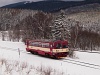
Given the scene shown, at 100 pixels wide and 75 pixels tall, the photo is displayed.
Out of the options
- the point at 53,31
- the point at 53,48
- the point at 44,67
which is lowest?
the point at 44,67

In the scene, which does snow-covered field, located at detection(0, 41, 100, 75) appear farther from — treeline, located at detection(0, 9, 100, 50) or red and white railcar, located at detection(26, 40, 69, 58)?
treeline, located at detection(0, 9, 100, 50)

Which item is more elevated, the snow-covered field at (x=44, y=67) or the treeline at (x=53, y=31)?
the treeline at (x=53, y=31)

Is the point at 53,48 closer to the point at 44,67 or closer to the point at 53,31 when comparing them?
the point at 44,67

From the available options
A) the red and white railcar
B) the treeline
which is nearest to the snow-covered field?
the red and white railcar

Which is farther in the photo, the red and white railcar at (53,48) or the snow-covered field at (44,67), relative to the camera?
the red and white railcar at (53,48)

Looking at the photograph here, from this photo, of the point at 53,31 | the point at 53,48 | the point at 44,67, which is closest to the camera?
the point at 44,67

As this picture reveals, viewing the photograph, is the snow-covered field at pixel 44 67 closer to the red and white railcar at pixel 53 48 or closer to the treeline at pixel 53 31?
the red and white railcar at pixel 53 48

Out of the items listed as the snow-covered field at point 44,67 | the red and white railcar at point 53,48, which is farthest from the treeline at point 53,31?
the snow-covered field at point 44,67

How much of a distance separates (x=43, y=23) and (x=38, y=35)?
4536 millimetres

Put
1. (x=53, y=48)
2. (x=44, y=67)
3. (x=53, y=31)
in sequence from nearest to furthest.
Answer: (x=44, y=67) → (x=53, y=48) → (x=53, y=31)

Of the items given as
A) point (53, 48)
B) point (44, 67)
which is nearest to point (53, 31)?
point (53, 48)

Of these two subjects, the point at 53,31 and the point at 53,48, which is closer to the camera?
the point at 53,48

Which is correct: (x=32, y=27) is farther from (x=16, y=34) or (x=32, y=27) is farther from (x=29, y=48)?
(x=29, y=48)

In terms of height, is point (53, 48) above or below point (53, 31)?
below
